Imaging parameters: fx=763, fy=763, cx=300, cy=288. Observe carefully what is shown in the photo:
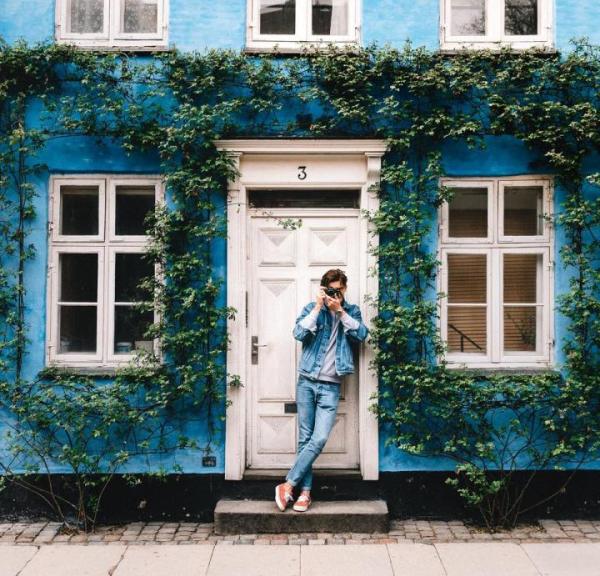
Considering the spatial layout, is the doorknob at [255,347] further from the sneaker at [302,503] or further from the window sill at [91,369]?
the sneaker at [302,503]

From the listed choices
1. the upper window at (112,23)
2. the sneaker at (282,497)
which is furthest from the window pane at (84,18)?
the sneaker at (282,497)

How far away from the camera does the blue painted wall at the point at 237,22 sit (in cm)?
686

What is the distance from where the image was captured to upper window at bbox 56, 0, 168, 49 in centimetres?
694

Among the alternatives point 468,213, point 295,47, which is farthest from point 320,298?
point 295,47

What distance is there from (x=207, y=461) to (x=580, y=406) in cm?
326

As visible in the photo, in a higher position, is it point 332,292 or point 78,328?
point 332,292

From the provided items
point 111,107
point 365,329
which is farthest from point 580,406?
point 111,107

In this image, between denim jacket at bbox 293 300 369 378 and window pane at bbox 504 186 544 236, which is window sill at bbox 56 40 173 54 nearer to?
denim jacket at bbox 293 300 369 378

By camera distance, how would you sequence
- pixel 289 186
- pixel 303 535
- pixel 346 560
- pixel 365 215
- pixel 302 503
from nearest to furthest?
1. pixel 346 560
2. pixel 303 535
3. pixel 302 503
4. pixel 365 215
5. pixel 289 186

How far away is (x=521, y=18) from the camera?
23.2ft

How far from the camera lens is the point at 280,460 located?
6.95m

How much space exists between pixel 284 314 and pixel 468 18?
322 centimetres

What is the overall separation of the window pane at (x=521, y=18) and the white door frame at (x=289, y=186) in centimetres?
173

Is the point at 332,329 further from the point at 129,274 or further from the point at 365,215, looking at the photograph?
the point at 129,274
